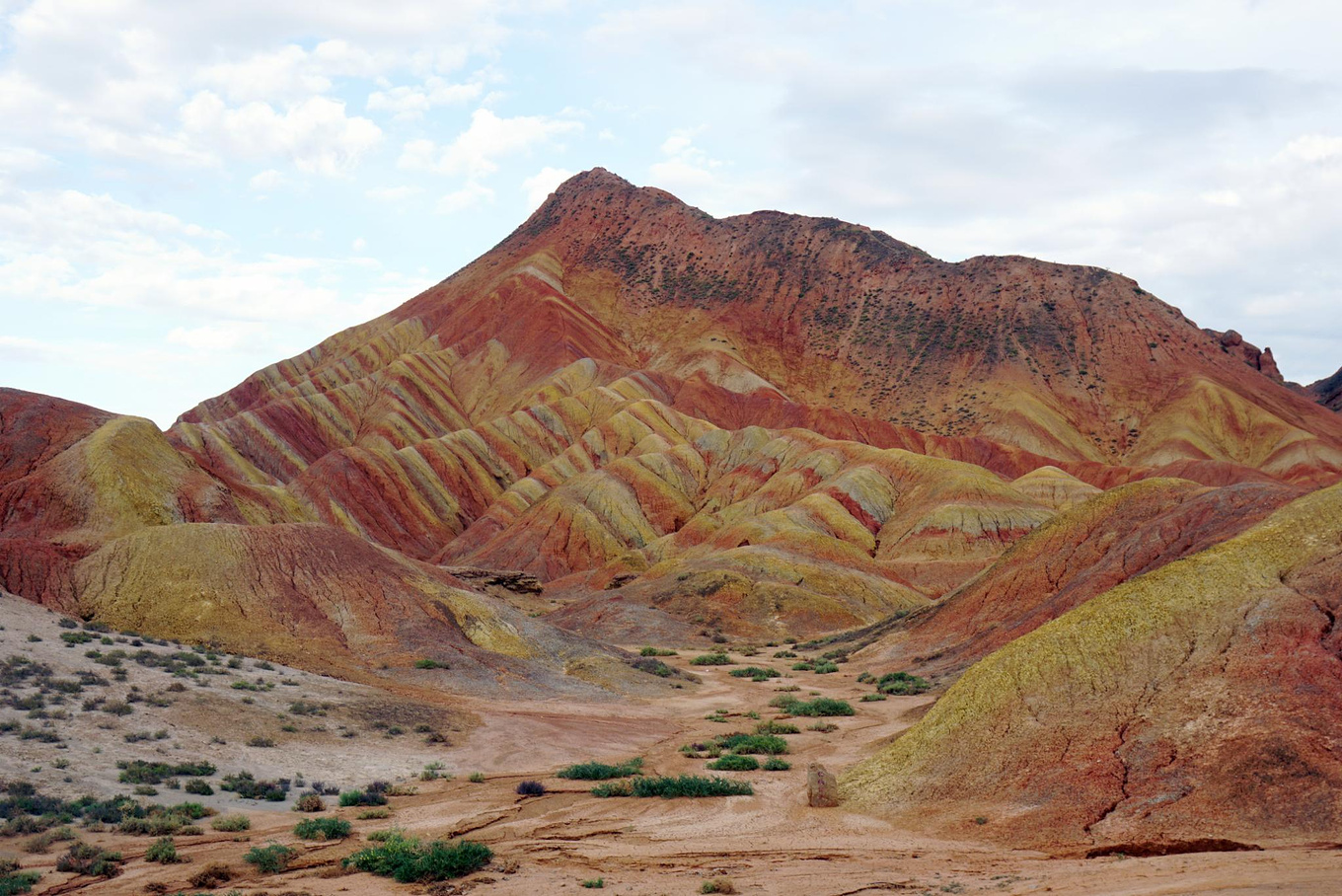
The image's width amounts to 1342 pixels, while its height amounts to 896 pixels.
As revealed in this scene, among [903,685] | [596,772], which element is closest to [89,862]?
[596,772]

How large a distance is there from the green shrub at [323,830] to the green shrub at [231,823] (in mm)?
939

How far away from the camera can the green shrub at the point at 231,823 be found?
15477 mm

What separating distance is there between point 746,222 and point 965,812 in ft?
495

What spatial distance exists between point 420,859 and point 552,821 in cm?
367

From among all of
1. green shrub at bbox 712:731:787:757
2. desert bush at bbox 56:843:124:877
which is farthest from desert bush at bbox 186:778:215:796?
green shrub at bbox 712:731:787:757

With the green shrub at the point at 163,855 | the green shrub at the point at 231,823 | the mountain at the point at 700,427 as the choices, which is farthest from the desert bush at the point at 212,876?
the mountain at the point at 700,427

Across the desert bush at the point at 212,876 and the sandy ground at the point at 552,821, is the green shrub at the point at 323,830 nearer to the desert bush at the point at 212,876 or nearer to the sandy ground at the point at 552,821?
the sandy ground at the point at 552,821

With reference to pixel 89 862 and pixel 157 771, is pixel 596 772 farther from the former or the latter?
pixel 89 862

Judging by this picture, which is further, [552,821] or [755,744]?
[755,744]

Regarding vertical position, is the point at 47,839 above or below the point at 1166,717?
below

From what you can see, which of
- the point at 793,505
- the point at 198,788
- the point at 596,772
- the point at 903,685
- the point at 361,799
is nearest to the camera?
the point at 198,788

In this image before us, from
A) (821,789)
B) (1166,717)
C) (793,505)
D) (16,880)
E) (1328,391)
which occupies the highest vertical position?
(1328,391)

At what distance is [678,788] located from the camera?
1806cm

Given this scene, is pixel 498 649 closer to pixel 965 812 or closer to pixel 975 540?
pixel 965 812
